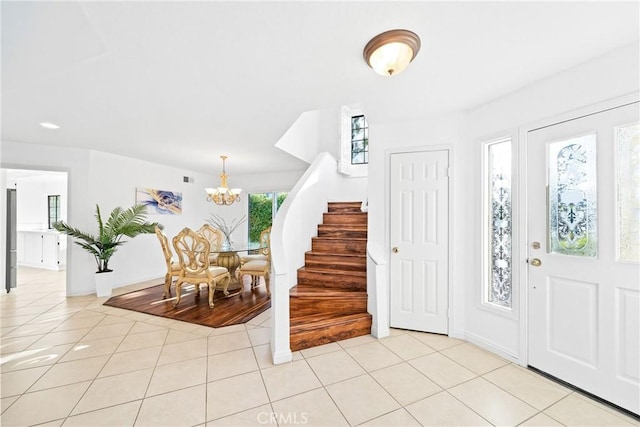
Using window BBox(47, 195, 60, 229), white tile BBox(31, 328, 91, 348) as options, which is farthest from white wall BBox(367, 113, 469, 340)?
window BBox(47, 195, 60, 229)

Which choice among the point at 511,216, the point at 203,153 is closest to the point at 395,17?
the point at 511,216

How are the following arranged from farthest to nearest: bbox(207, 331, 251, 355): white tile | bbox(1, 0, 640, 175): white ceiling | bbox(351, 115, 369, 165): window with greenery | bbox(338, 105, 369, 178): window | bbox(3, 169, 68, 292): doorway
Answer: bbox(351, 115, 369, 165): window with greenery → bbox(3, 169, 68, 292): doorway → bbox(338, 105, 369, 178): window → bbox(207, 331, 251, 355): white tile → bbox(1, 0, 640, 175): white ceiling

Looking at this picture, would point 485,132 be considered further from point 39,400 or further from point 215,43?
point 39,400

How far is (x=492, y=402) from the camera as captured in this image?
178 cm

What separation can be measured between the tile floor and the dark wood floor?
308mm

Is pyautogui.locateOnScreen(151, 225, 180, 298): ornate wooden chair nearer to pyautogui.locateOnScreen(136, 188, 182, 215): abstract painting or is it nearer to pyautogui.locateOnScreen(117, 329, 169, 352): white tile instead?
pyautogui.locateOnScreen(117, 329, 169, 352): white tile

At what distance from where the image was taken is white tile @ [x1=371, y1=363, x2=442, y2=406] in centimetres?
183

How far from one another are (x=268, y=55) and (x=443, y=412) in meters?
2.66

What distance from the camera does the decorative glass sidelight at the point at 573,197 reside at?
1.86 meters

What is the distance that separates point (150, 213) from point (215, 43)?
4748 millimetres

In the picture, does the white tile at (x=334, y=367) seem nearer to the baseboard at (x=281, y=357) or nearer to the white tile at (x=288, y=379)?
the white tile at (x=288, y=379)

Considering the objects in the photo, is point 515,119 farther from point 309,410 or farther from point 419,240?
point 309,410

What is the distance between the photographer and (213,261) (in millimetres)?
4594

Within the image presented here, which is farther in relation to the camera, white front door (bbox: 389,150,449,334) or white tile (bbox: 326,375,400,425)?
white front door (bbox: 389,150,449,334)
